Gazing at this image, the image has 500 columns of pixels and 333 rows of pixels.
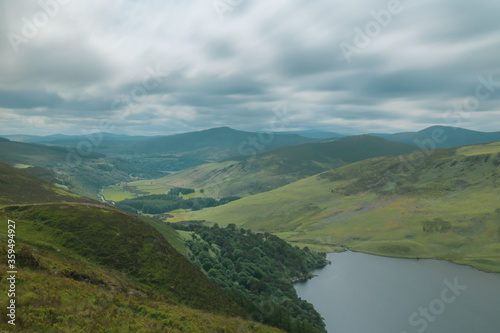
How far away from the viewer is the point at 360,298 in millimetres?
128875

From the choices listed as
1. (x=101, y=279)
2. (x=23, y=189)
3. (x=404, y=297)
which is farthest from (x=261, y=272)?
(x=23, y=189)

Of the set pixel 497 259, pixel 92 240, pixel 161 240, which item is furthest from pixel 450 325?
pixel 92 240

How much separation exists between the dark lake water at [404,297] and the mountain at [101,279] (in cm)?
7828

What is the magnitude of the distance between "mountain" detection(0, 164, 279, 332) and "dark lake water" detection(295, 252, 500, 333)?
7828cm

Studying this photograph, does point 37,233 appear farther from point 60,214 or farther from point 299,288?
point 299,288

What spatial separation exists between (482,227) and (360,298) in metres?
126

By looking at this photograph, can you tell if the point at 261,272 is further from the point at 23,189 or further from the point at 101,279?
the point at 23,189

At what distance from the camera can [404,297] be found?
130 meters

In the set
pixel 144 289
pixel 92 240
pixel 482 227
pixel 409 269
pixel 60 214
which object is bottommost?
pixel 409 269

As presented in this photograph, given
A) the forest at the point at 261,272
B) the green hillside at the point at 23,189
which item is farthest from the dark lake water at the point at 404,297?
the green hillside at the point at 23,189

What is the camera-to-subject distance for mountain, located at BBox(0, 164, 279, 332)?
2483cm

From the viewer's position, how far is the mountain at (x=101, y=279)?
24.8 meters

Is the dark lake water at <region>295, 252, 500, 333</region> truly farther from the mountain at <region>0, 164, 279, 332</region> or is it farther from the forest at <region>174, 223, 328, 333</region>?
the mountain at <region>0, 164, 279, 332</region>

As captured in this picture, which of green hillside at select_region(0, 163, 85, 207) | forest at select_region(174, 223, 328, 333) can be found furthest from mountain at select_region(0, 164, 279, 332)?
green hillside at select_region(0, 163, 85, 207)
